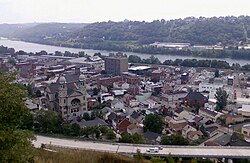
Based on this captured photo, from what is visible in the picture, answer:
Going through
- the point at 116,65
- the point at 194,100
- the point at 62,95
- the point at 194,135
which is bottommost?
the point at 194,135

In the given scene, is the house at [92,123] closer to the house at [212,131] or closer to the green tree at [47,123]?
the green tree at [47,123]

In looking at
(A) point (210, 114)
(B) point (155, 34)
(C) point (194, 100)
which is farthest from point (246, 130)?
(B) point (155, 34)

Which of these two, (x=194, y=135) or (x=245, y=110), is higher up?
(x=245, y=110)

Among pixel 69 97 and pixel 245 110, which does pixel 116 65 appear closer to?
pixel 69 97

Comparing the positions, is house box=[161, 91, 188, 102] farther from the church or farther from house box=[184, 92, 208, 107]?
the church

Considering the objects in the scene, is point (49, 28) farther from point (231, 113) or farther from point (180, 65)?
point (231, 113)

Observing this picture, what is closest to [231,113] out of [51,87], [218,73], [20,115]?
[51,87]

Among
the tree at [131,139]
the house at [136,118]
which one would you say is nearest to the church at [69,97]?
the house at [136,118]
